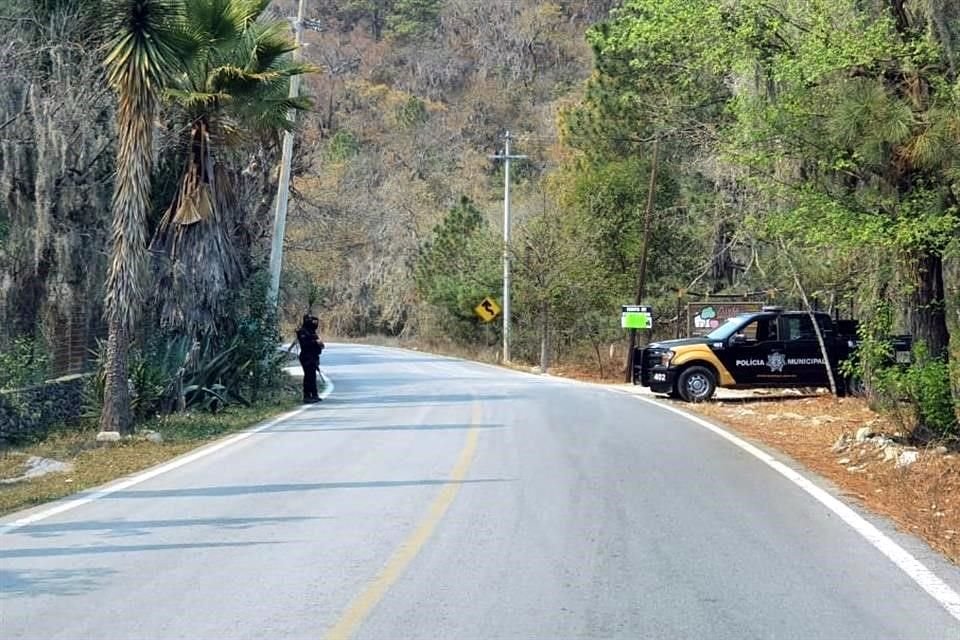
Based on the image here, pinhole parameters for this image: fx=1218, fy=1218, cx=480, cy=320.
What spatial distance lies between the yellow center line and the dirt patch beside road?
408cm

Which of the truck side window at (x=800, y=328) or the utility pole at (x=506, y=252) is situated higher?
the utility pole at (x=506, y=252)

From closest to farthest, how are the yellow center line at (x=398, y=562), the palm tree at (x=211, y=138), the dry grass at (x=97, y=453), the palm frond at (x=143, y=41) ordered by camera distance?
1. the yellow center line at (x=398, y=562)
2. the dry grass at (x=97, y=453)
3. the palm frond at (x=143, y=41)
4. the palm tree at (x=211, y=138)

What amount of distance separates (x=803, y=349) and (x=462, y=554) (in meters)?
A: 17.6

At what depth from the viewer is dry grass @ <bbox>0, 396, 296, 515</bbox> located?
13.5 m

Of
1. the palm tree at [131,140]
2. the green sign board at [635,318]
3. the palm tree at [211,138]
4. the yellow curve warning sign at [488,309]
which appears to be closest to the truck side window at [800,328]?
the green sign board at [635,318]

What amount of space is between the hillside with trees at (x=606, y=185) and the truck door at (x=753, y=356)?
1.39 metres

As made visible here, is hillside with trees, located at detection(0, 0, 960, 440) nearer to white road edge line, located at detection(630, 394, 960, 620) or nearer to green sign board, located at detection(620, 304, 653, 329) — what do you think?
white road edge line, located at detection(630, 394, 960, 620)

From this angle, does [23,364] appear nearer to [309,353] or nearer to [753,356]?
[309,353]

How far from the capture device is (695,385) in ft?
83.9

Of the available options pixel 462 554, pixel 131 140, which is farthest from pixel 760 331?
pixel 462 554

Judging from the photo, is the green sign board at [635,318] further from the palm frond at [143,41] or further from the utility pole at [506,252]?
the palm frond at [143,41]

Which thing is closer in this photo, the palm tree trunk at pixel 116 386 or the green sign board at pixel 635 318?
the palm tree trunk at pixel 116 386

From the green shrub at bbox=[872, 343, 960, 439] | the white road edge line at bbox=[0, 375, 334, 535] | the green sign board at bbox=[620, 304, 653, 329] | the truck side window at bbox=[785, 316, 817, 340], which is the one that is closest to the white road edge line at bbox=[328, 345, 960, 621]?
the green shrub at bbox=[872, 343, 960, 439]

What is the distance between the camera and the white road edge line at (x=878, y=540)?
316 inches
